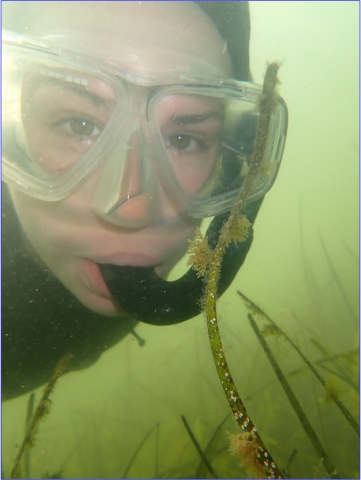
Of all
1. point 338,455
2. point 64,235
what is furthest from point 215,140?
point 338,455

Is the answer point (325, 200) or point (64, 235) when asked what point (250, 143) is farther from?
point (325, 200)

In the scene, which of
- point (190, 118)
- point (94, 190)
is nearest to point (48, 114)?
point (94, 190)

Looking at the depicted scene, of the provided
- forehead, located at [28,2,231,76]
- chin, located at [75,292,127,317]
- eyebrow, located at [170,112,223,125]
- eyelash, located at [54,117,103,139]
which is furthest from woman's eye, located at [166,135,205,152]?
chin, located at [75,292,127,317]

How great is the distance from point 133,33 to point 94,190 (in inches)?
43.8

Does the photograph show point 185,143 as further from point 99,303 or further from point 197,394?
point 197,394

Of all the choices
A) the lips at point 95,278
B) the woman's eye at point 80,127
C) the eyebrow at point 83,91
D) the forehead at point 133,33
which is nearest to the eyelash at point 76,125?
the woman's eye at point 80,127

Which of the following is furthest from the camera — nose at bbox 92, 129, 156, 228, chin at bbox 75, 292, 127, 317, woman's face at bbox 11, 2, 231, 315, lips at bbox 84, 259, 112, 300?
chin at bbox 75, 292, 127, 317

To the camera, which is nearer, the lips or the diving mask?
the diving mask

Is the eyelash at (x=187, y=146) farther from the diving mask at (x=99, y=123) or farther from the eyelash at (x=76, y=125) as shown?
the eyelash at (x=76, y=125)

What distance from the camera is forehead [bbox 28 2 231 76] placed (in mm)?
1707

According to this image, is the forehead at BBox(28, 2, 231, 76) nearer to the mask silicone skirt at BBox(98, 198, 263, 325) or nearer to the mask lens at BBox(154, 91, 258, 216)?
the mask lens at BBox(154, 91, 258, 216)

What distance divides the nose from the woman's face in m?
0.02

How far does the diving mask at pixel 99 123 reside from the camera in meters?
1.60

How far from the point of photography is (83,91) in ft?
5.36
